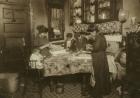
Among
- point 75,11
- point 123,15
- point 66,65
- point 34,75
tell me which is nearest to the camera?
point 66,65

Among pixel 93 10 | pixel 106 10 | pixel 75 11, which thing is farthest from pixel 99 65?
pixel 75 11

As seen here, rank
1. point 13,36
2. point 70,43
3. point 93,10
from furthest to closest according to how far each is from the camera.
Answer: point 93,10 < point 70,43 < point 13,36

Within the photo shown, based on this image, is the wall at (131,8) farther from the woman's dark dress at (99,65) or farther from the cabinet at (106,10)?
the woman's dark dress at (99,65)

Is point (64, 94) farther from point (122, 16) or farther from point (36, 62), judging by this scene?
point (122, 16)

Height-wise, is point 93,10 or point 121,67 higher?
point 93,10

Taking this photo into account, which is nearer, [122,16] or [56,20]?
[122,16]

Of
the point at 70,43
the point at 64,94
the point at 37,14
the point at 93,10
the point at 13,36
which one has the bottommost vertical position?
the point at 64,94

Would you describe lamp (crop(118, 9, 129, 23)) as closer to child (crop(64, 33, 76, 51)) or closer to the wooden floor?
child (crop(64, 33, 76, 51))

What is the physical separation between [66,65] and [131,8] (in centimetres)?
158

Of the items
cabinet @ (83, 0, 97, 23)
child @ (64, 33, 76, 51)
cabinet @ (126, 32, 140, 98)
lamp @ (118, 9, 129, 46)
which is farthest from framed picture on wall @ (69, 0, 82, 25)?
cabinet @ (126, 32, 140, 98)

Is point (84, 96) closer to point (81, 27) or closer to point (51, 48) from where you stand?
point (51, 48)

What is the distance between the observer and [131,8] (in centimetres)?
467

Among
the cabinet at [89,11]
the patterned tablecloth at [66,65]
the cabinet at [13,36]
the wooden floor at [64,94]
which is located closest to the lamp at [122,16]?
the cabinet at [89,11]

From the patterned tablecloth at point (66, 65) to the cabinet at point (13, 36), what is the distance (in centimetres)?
79
